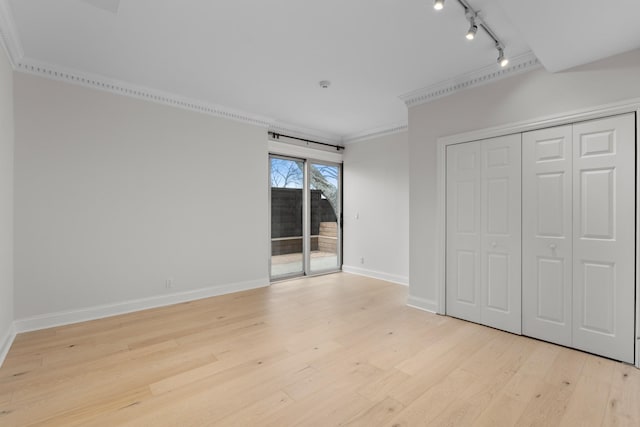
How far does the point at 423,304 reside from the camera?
3855 millimetres

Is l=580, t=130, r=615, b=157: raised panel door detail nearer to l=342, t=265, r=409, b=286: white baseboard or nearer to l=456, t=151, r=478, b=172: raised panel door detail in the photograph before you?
l=456, t=151, r=478, b=172: raised panel door detail

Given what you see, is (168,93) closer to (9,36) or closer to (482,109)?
(9,36)

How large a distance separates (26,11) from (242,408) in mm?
3396

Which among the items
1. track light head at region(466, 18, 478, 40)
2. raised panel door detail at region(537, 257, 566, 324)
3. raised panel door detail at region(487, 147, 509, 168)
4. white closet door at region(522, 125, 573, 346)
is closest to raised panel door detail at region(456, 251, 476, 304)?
white closet door at region(522, 125, 573, 346)

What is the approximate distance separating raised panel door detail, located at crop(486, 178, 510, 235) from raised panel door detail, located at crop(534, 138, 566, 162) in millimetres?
367

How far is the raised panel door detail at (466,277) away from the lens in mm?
3441

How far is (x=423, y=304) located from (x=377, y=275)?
180 centimetres

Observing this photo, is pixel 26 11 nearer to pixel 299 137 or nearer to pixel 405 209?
pixel 299 137

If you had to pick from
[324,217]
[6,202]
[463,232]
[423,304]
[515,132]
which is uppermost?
[515,132]

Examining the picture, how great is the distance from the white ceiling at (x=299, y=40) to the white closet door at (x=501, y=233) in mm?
874

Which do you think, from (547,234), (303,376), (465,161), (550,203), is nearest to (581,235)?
(547,234)

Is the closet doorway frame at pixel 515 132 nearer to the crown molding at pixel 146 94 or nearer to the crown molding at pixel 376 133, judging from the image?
the crown molding at pixel 376 133

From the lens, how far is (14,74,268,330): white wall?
318 centimetres

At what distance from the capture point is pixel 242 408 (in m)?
1.95
